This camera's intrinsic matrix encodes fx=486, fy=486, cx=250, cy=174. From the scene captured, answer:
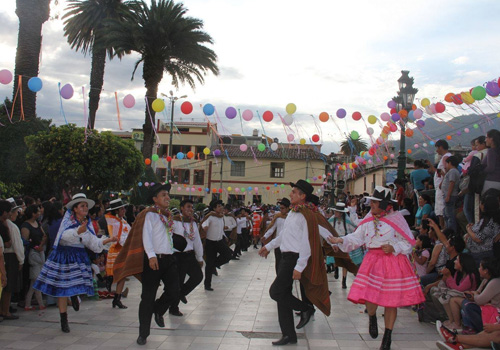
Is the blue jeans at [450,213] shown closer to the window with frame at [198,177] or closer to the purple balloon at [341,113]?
the purple balloon at [341,113]

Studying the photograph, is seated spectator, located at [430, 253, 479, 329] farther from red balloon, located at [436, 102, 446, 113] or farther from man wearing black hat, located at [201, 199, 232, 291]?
red balloon, located at [436, 102, 446, 113]

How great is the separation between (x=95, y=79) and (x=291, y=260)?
2016cm

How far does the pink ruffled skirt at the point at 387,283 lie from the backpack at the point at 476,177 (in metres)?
2.72

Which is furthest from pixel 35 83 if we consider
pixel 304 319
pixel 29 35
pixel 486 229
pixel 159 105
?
pixel 486 229

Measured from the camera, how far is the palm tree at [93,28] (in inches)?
939

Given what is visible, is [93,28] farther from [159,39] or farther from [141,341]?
[141,341]

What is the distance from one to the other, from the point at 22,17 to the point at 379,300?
16010mm

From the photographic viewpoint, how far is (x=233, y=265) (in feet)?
53.4

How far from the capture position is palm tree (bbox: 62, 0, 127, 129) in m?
23.9

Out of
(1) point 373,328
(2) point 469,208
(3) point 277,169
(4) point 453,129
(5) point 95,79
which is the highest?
(5) point 95,79

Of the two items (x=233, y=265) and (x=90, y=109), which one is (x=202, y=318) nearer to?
(x=233, y=265)

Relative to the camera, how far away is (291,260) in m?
6.18

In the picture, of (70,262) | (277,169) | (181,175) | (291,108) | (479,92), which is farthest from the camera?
(181,175)

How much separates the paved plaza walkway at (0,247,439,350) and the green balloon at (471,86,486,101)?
4.71 m
